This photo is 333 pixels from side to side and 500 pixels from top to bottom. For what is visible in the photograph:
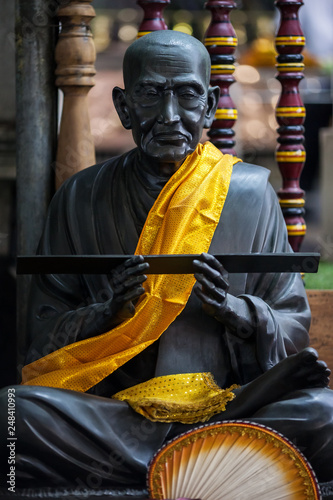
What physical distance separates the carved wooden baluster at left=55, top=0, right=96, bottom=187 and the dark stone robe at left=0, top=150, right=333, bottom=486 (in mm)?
620

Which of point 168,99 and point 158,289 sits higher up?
point 168,99

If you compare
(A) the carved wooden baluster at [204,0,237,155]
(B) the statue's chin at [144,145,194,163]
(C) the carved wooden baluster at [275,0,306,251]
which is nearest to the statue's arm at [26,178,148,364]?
(B) the statue's chin at [144,145,194,163]

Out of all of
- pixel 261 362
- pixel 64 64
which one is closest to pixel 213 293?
pixel 261 362

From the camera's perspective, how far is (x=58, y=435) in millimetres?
4633

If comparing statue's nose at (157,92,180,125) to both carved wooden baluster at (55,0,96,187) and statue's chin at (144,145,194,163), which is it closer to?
statue's chin at (144,145,194,163)

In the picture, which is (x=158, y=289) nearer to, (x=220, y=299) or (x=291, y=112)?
(x=220, y=299)

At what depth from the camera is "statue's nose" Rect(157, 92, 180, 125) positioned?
489cm

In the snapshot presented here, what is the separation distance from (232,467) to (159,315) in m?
0.68

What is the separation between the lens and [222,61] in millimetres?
5922

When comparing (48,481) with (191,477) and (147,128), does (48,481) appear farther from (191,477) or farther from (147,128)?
(147,128)

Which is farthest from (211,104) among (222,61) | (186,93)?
(222,61)

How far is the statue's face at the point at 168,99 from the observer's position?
4.93 meters

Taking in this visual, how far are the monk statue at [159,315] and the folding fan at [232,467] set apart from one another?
108 millimetres

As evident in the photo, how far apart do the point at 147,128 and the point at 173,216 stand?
36 centimetres
